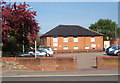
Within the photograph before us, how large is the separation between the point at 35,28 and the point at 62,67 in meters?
5.33

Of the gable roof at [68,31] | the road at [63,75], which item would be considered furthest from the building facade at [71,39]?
the road at [63,75]

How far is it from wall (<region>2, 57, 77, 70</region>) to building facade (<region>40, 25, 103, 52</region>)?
36516 mm

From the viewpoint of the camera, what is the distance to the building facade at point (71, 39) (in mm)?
51719

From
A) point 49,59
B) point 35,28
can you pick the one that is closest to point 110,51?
point 35,28

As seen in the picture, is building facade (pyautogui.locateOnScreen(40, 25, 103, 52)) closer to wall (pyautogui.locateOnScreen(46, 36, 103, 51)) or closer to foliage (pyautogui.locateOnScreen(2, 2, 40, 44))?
wall (pyautogui.locateOnScreen(46, 36, 103, 51))

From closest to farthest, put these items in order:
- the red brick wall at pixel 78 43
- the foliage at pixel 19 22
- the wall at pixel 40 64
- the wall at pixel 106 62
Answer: the wall at pixel 40 64 → the wall at pixel 106 62 → the foliage at pixel 19 22 → the red brick wall at pixel 78 43

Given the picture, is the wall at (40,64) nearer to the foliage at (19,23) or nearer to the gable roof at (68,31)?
the foliage at (19,23)

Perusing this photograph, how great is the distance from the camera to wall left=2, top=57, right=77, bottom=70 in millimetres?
14727

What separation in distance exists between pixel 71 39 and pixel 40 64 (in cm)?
3786

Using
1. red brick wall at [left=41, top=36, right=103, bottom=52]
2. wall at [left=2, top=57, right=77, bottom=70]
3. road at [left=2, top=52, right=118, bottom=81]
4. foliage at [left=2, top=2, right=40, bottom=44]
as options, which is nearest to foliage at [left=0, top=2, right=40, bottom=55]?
foliage at [left=2, top=2, right=40, bottom=44]

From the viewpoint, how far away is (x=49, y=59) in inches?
583

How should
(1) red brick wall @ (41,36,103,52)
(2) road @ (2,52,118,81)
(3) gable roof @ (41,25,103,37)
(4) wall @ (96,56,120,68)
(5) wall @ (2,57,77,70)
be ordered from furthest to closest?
(3) gable roof @ (41,25,103,37), (1) red brick wall @ (41,36,103,52), (4) wall @ (96,56,120,68), (5) wall @ (2,57,77,70), (2) road @ (2,52,118,81)

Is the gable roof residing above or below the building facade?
above

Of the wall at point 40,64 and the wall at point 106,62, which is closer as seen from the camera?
the wall at point 40,64
